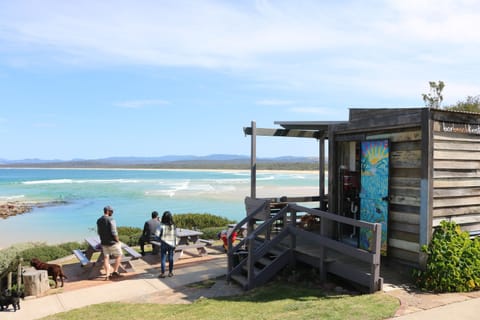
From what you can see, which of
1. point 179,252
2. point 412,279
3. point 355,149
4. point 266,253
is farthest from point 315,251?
point 179,252

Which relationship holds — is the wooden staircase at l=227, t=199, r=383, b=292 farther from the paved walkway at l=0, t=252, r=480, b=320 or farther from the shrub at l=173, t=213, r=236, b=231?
the shrub at l=173, t=213, r=236, b=231

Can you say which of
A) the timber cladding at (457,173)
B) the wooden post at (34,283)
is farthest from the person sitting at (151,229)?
the timber cladding at (457,173)

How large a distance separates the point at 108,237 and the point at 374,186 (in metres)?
5.81

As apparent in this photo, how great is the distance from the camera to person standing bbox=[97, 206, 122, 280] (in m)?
9.16

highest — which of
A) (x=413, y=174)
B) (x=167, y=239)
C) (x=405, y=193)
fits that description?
(x=413, y=174)

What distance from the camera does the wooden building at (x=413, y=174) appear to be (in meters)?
6.50

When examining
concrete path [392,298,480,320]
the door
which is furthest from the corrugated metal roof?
concrete path [392,298,480,320]

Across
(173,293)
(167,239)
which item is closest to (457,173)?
(173,293)

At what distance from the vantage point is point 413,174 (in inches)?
268

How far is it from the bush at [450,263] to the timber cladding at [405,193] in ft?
1.08

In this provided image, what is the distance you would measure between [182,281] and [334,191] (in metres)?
3.76

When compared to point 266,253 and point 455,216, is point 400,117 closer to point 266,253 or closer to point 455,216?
point 455,216

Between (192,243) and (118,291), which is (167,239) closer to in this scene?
(118,291)

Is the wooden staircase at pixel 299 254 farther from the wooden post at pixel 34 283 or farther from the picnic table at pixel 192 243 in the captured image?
the wooden post at pixel 34 283
